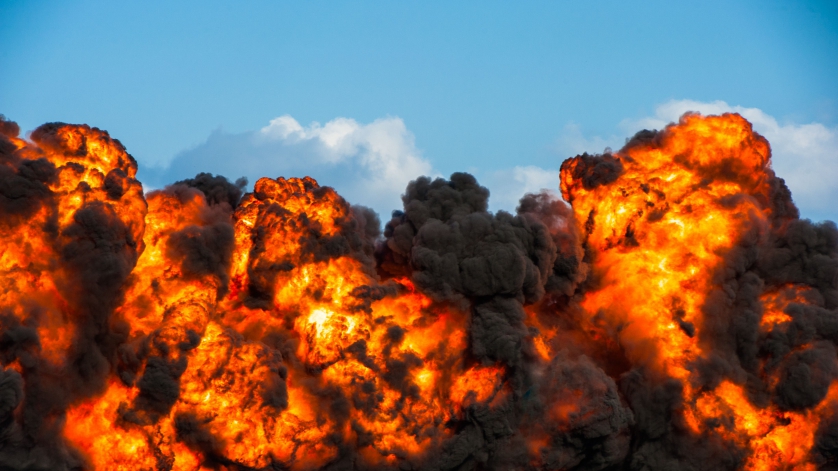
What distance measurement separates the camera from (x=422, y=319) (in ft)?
91.7

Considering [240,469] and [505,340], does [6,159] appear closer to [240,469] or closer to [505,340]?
[240,469]

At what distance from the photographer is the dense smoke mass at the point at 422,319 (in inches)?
886

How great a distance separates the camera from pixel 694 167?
32.2 meters

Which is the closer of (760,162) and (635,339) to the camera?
(635,339)

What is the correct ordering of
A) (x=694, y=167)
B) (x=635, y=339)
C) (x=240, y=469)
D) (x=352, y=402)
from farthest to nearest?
(x=694, y=167)
(x=635, y=339)
(x=352, y=402)
(x=240, y=469)

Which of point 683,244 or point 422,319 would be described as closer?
point 422,319

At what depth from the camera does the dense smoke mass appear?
22500 millimetres

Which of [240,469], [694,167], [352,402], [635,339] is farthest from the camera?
[694,167]

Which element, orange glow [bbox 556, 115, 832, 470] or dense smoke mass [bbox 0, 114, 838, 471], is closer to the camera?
dense smoke mass [bbox 0, 114, 838, 471]

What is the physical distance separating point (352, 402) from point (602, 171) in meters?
13.5

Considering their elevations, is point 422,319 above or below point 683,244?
below

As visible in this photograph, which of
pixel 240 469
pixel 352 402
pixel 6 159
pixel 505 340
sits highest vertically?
pixel 6 159

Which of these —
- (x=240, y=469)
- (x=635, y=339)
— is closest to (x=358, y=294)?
(x=240, y=469)

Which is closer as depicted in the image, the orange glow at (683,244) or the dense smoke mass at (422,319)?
the dense smoke mass at (422,319)
